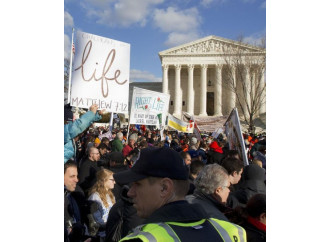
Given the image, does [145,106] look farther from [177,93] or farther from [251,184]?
[177,93]

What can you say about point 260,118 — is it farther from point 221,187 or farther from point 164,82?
point 221,187

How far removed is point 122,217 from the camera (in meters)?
2.80

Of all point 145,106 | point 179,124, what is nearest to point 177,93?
point 179,124

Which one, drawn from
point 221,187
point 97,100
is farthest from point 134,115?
point 221,187

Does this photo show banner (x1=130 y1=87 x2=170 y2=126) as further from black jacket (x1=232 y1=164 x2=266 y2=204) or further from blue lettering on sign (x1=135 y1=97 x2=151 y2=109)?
black jacket (x1=232 y1=164 x2=266 y2=204)

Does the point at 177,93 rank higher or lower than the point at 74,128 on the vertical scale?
higher

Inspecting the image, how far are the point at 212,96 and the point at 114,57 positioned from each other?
51654mm

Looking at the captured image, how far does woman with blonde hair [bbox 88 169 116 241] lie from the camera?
3.87 m

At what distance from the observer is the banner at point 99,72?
434cm

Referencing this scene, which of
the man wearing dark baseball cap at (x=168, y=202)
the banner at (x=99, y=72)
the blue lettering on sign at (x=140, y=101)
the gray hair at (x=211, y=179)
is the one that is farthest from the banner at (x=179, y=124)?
the man wearing dark baseball cap at (x=168, y=202)

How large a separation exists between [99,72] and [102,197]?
177 cm

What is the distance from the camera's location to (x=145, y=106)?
9.33m

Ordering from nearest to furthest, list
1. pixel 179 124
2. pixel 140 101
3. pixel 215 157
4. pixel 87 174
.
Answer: pixel 87 174
pixel 215 157
pixel 140 101
pixel 179 124

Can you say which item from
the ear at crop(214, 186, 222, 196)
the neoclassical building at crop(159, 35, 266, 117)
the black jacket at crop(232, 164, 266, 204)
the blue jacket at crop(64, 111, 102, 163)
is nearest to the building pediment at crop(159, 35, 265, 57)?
the neoclassical building at crop(159, 35, 266, 117)
